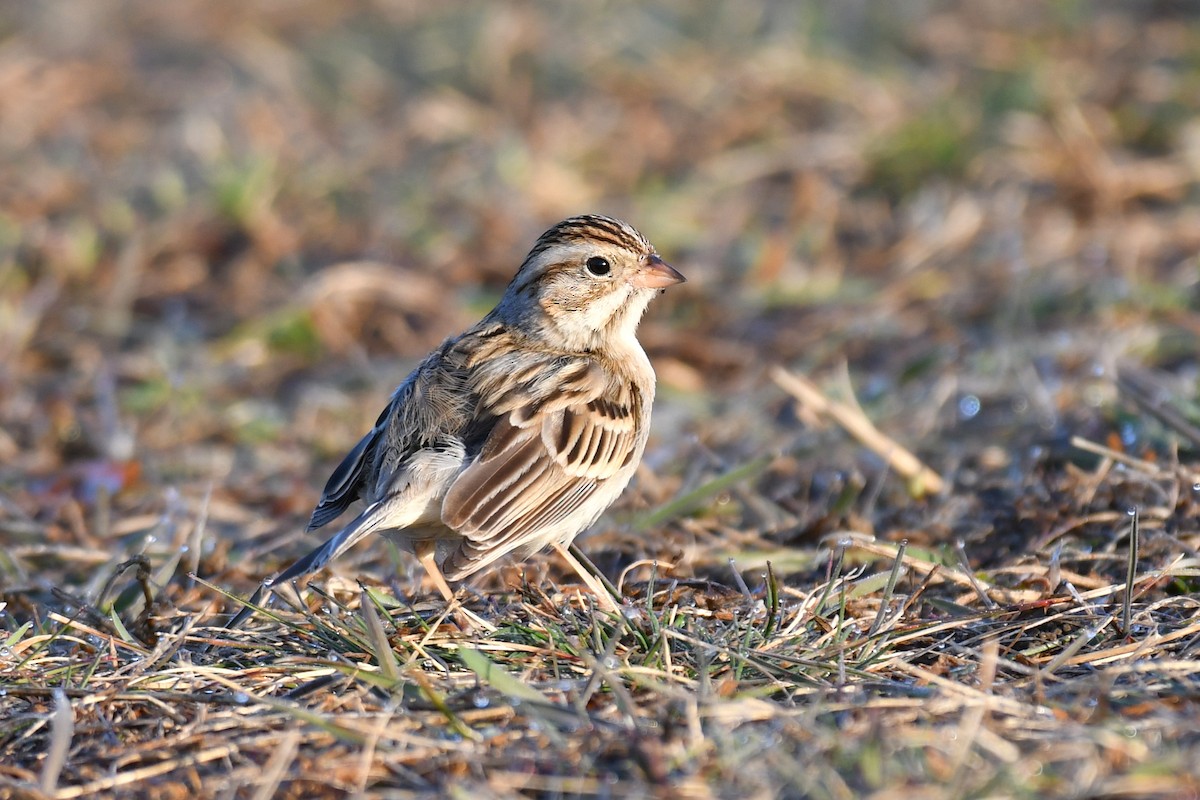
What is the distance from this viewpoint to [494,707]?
3.63m

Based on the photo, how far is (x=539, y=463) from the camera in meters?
4.76

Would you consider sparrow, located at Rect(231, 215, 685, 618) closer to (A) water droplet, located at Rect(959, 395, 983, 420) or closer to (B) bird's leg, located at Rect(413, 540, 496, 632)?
(B) bird's leg, located at Rect(413, 540, 496, 632)

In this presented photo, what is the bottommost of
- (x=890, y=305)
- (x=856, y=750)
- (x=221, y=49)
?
(x=890, y=305)

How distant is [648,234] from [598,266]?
3.67 meters

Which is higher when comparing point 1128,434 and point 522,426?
point 522,426

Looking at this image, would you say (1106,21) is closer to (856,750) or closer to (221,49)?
(221,49)

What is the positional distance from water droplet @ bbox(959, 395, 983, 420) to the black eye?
1.99 meters

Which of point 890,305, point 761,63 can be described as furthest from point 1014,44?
point 890,305

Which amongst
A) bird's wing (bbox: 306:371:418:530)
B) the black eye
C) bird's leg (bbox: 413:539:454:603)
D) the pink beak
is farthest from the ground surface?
the black eye

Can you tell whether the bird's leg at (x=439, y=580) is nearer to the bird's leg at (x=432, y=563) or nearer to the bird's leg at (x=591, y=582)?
the bird's leg at (x=432, y=563)

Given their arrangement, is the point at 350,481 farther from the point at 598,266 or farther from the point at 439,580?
the point at 598,266

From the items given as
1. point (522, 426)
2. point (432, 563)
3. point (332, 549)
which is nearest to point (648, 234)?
point (522, 426)

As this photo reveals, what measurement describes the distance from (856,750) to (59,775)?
1.87 m

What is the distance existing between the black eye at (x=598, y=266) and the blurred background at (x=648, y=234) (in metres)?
0.87
